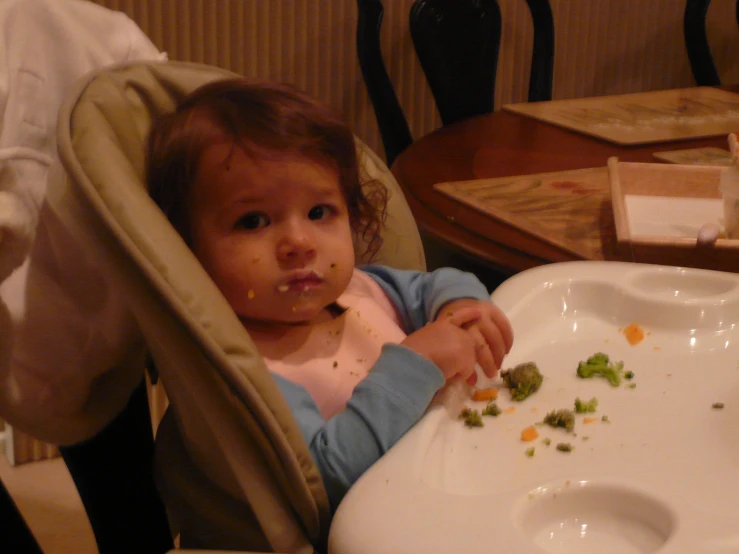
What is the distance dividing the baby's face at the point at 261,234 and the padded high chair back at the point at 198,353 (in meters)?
0.13

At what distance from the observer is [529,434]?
0.65 m

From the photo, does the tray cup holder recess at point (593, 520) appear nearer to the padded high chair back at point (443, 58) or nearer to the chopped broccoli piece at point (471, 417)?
the chopped broccoli piece at point (471, 417)

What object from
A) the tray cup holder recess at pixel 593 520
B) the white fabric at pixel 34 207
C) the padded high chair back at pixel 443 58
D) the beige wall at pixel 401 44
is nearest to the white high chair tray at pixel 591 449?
the tray cup holder recess at pixel 593 520

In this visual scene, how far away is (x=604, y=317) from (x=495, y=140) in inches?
29.0

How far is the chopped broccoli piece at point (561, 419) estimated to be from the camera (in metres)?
0.66

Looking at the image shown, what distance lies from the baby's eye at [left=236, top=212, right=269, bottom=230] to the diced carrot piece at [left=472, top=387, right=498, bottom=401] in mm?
271

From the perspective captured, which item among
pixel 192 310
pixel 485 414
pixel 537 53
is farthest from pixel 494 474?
pixel 537 53

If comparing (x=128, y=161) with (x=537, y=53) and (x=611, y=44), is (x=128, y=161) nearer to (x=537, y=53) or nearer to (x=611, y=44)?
(x=537, y=53)

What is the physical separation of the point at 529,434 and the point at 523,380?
0.09m

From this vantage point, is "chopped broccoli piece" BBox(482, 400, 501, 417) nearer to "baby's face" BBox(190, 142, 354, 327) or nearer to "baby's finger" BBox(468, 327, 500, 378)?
"baby's finger" BBox(468, 327, 500, 378)

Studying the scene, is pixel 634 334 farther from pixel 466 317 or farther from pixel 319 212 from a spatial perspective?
pixel 319 212

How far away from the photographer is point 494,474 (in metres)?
0.60

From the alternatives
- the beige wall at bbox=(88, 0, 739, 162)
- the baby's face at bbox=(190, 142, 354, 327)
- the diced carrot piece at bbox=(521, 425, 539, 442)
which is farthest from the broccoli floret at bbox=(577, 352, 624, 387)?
the beige wall at bbox=(88, 0, 739, 162)

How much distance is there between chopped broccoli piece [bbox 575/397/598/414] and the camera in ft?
2.25
